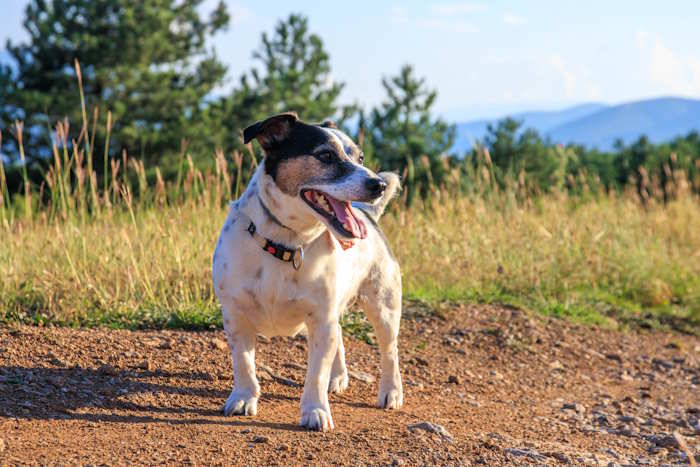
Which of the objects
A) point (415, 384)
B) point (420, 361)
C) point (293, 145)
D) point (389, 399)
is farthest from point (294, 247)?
point (420, 361)

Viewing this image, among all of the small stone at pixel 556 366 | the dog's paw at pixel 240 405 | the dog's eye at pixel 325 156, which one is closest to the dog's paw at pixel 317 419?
the dog's paw at pixel 240 405

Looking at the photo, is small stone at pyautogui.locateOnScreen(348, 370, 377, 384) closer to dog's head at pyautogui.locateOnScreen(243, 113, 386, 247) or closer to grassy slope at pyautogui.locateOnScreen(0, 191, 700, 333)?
grassy slope at pyautogui.locateOnScreen(0, 191, 700, 333)

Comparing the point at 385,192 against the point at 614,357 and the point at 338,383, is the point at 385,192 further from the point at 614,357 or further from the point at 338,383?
the point at 614,357

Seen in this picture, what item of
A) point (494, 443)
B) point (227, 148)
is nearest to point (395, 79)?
point (227, 148)

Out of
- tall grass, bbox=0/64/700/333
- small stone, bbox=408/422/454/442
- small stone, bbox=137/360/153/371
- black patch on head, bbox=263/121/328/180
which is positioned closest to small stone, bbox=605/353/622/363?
tall grass, bbox=0/64/700/333

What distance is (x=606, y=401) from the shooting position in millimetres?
5664

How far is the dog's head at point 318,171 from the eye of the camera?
12.1 feet

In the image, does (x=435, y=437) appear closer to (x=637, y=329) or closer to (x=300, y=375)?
(x=300, y=375)

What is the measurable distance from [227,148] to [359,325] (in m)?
11.7

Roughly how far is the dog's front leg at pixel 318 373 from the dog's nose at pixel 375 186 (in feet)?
2.22

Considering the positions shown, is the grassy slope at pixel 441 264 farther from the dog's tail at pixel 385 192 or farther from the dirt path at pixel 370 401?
the dog's tail at pixel 385 192

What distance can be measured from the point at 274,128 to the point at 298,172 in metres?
0.29

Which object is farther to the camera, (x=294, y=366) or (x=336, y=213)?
(x=294, y=366)

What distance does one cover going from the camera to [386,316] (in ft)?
15.2
